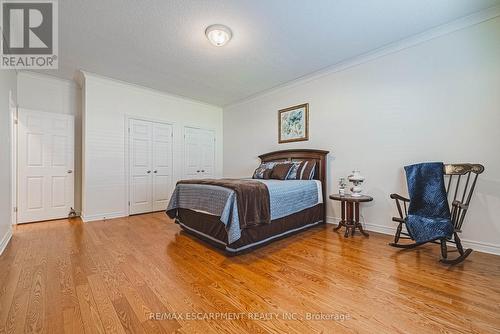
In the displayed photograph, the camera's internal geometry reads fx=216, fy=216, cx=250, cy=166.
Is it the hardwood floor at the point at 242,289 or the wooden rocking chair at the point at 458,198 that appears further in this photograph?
the wooden rocking chair at the point at 458,198

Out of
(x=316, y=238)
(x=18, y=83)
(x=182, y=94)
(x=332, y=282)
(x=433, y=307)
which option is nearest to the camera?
(x=433, y=307)

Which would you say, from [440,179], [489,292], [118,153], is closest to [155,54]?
[118,153]

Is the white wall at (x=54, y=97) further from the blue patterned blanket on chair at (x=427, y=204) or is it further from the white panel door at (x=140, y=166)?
the blue patterned blanket on chair at (x=427, y=204)

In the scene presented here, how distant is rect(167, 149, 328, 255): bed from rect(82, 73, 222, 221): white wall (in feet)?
5.37

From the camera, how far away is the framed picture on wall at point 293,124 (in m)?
3.96

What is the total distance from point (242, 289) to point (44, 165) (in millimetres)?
4085

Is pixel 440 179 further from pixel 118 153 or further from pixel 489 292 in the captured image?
pixel 118 153

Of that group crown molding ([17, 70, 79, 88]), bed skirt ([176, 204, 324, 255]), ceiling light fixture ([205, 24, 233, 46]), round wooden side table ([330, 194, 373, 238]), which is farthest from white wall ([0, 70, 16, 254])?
round wooden side table ([330, 194, 373, 238])

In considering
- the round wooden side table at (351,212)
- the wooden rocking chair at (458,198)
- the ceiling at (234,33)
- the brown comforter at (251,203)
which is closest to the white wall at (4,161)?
the ceiling at (234,33)

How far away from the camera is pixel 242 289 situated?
5.39 ft

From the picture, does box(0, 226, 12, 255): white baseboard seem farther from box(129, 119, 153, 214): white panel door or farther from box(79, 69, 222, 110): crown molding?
box(79, 69, 222, 110): crown molding

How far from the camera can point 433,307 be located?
4.66 ft

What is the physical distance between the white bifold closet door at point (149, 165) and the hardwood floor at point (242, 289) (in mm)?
1754

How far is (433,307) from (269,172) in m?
2.74
